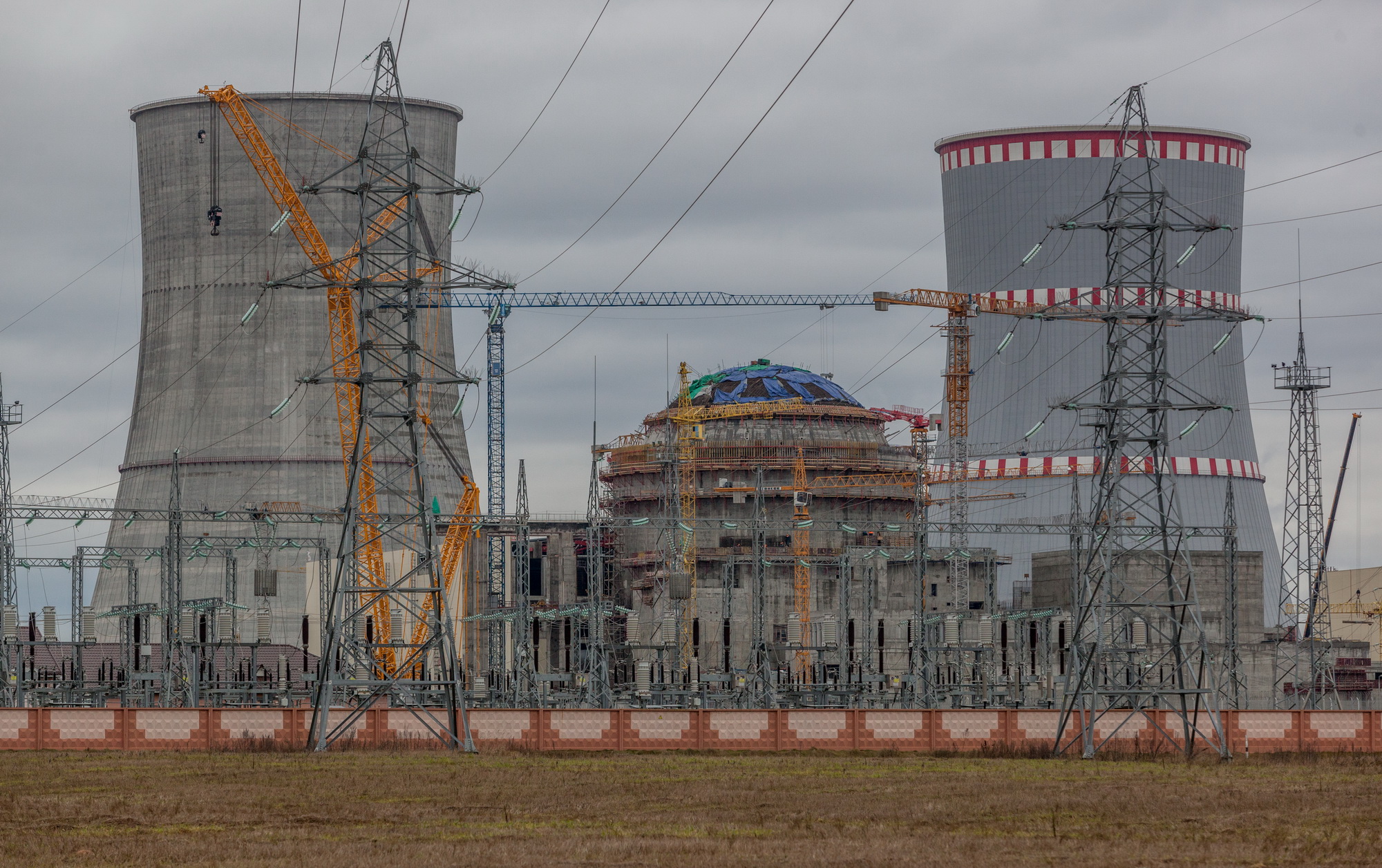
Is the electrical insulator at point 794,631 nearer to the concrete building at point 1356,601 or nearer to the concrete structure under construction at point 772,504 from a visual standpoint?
the concrete structure under construction at point 772,504

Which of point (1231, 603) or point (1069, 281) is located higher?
point (1069, 281)

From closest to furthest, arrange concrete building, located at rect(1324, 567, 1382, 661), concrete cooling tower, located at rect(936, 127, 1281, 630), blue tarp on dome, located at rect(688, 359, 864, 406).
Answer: concrete cooling tower, located at rect(936, 127, 1281, 630), blue tarp on dome, located at rect(688, 359, 864, 406), concrete building, located at rect(1324, 567, 1382, 661)

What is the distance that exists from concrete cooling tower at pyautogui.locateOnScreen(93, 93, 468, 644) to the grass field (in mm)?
40946

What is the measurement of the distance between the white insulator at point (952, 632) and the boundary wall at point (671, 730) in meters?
21.9

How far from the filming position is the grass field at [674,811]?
738 inches

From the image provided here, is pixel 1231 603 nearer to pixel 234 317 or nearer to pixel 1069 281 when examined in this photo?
pixel 1069 281

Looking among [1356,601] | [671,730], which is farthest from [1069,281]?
[1356,601]

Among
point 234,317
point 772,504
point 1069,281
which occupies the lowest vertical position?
point 772,504

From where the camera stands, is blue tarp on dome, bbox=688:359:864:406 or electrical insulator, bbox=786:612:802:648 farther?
blue tarp on dome, bbox=688:359:864:406

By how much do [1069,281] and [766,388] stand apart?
2374 cm

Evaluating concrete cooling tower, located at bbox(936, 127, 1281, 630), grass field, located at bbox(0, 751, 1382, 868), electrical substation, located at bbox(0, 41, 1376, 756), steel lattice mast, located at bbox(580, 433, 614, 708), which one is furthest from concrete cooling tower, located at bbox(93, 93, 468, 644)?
grass field, located at bbox(0, 751, 1382, 868)

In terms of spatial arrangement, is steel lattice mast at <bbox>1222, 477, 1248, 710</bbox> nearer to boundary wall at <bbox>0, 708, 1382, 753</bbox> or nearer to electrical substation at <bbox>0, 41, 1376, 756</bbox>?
electrical substation at <bbox>0, 41, 1376, 756</bbox>

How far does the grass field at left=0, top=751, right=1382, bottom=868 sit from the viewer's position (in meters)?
18.8

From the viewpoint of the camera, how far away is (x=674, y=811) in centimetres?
2303
